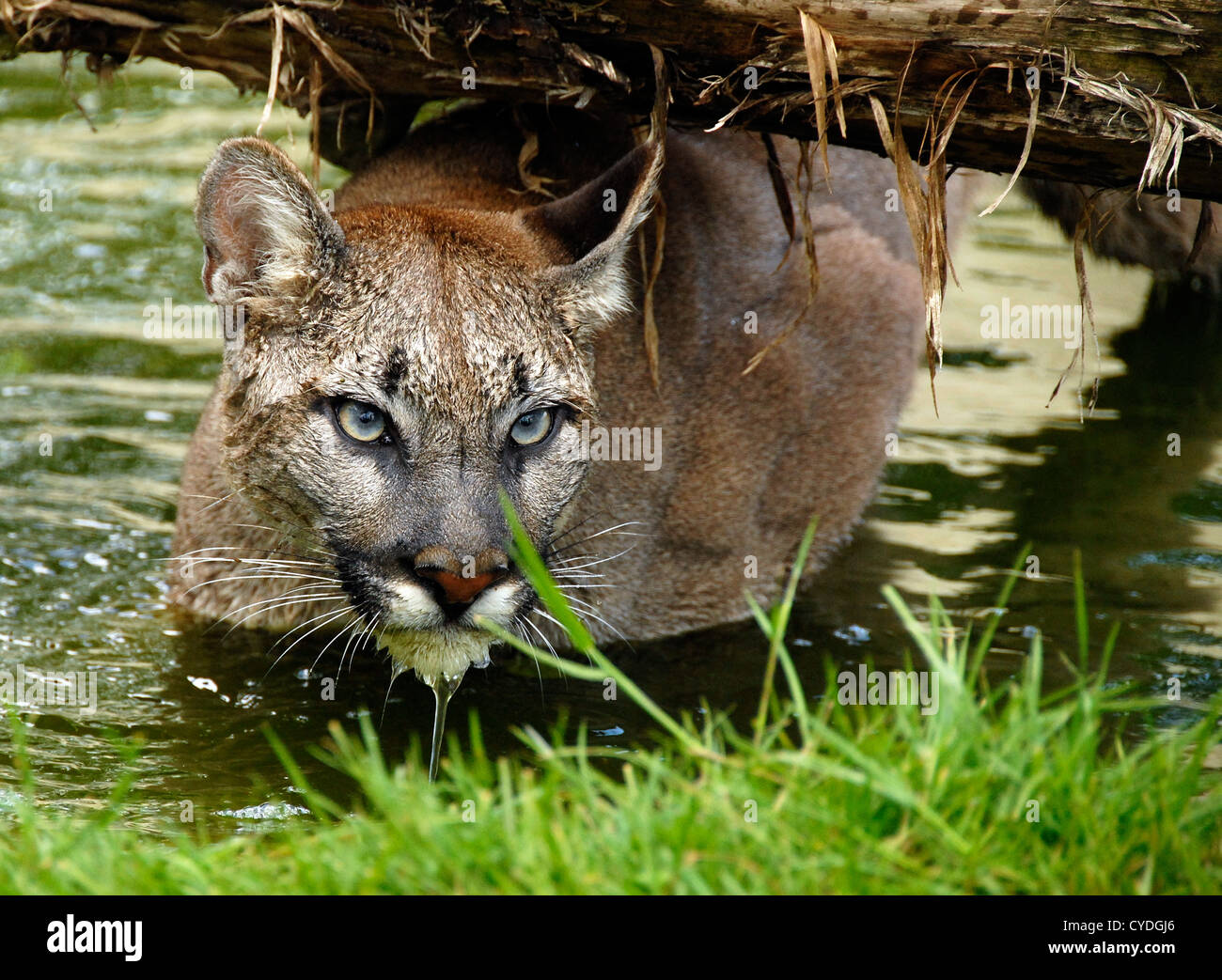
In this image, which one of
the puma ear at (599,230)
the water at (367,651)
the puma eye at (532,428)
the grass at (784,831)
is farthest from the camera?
the water at (367,651)

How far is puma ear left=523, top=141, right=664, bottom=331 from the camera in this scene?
5250 millimetres

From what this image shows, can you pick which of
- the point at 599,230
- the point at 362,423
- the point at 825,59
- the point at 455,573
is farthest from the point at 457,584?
the point at 825,59

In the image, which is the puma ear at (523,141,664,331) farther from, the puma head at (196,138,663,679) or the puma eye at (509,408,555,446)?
the puma eye at (509,408,555,446)

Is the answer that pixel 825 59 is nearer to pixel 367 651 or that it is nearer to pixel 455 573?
pixel 455 573

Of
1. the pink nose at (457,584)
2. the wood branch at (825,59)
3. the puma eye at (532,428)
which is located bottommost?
the pink nose at (457,584)

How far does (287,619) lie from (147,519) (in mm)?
1350

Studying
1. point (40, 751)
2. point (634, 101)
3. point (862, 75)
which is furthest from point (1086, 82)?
point (40, 751)

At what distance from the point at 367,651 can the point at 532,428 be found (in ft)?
5.12

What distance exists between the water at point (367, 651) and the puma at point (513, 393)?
0.31 m

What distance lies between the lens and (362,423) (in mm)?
4930

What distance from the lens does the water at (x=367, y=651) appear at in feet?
→ 18.2

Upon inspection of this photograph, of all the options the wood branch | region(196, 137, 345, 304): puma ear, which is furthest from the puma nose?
the wood branch

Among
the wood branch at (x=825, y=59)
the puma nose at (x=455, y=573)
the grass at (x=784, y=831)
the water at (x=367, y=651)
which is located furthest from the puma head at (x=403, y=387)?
the grass at (x=784, y=831)

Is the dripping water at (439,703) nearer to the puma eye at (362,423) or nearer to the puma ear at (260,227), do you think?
the puma eye at (362,423)
